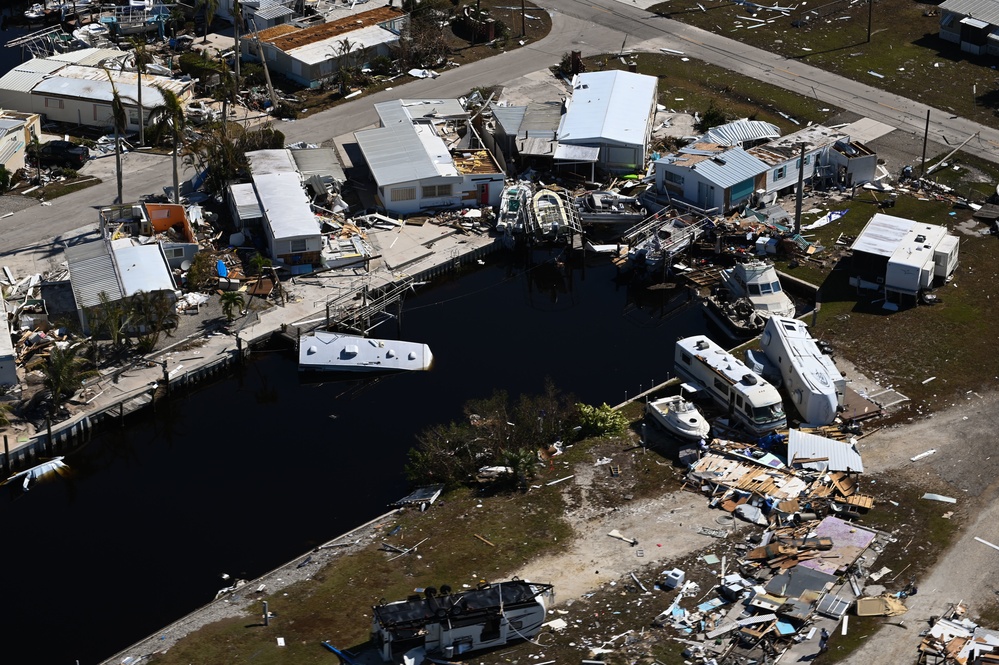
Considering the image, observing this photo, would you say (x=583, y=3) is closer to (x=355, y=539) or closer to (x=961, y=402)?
(x=961, y=402)

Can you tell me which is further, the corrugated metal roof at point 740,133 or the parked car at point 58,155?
the parked car at point 58,155

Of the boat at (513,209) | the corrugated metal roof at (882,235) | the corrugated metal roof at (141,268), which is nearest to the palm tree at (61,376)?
the corrugated metal roof at (141,268)

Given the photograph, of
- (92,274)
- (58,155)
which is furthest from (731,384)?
(58,155)

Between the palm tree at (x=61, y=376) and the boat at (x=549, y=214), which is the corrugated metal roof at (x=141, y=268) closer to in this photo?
the palm tree at (x=61, y=376)

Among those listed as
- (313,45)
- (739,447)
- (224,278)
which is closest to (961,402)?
(739,447)

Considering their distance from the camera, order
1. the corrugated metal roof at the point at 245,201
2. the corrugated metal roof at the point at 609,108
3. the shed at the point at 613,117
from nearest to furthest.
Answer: the corrugated metal roof at the point at 245,201 < the shed at the point at 613,117 < the corrugated metal roof at the point at 609,108

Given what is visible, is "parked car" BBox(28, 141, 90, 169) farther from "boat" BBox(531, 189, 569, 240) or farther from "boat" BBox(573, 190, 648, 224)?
"boat" BBox(573, 190, 648, 224)

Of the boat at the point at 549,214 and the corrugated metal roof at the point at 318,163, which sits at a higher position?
the corrugated metal roof at the point at 318,163
